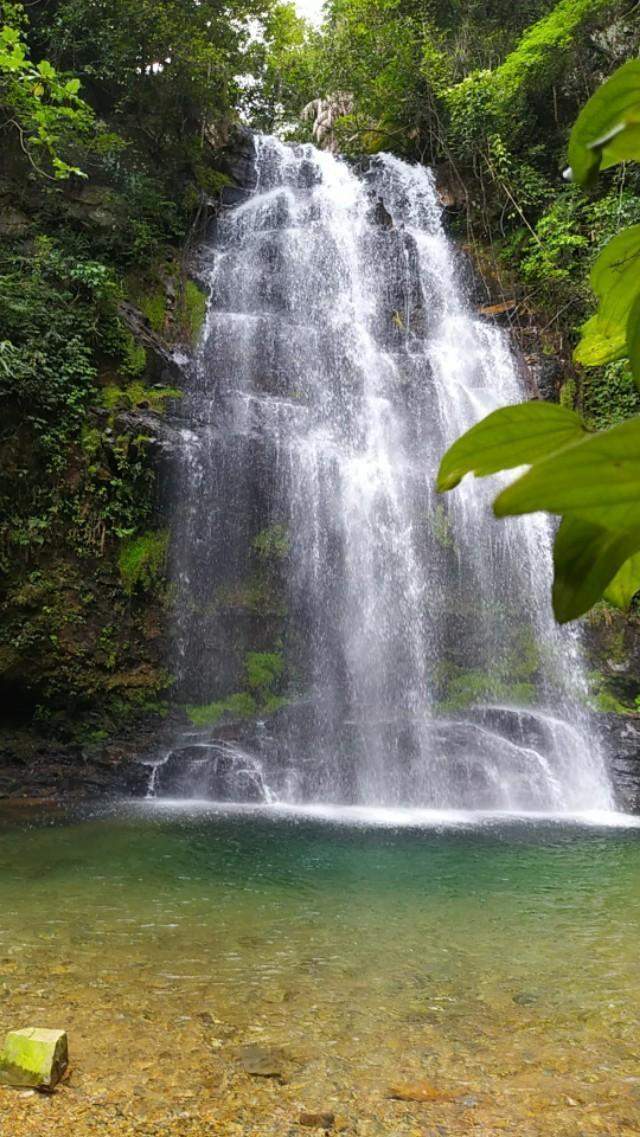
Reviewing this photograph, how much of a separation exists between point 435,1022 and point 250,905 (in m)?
1.47

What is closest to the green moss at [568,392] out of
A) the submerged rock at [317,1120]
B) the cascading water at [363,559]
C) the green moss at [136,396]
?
the cascading water at [363,559]

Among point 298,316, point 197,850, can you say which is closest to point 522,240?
point 298,316

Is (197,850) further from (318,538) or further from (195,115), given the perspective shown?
(195,115)

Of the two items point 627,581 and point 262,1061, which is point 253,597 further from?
point 627,581

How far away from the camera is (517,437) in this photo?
0.33 metres

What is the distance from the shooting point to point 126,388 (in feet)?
29.4

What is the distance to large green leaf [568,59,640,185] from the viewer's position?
325 millimetres

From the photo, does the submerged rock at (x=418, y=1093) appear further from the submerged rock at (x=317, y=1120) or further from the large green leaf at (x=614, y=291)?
the large green leaf at (x=614, y=291)

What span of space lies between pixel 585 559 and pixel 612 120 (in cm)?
22

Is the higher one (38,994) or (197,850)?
(197,850)

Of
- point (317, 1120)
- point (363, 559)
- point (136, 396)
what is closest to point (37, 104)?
point (136, 396)

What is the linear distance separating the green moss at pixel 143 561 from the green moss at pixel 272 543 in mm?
1173

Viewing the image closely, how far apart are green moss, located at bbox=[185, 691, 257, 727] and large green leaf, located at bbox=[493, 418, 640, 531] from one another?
809 centimetres

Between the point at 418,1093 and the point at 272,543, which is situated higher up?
the point at 272,543
